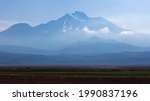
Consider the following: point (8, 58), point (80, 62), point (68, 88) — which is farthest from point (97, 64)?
point (68, 88)

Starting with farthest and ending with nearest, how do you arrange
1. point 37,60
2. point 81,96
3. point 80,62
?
point 37,60 → point 80,62 → point 81,96

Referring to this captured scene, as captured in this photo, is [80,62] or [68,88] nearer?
[68,88]

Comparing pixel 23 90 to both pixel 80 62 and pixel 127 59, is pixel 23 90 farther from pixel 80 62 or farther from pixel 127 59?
pixel 127 59

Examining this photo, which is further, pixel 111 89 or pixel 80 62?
pixel 80 62

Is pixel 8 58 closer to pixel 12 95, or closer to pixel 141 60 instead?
pixel 141 60

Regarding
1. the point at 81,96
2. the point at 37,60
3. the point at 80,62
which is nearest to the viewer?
the point at 81,96

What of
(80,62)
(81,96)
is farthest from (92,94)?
(80,62)

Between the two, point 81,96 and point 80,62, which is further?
point 80,62

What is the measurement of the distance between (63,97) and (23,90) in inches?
89.7

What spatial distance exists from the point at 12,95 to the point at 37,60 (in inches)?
2098

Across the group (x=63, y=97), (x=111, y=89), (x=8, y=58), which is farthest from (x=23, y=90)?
(x=8, y=58)

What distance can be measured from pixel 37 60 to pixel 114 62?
1222 cm

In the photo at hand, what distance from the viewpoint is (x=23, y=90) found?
84.9ft

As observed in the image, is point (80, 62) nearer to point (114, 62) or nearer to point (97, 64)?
point (97, 64)
